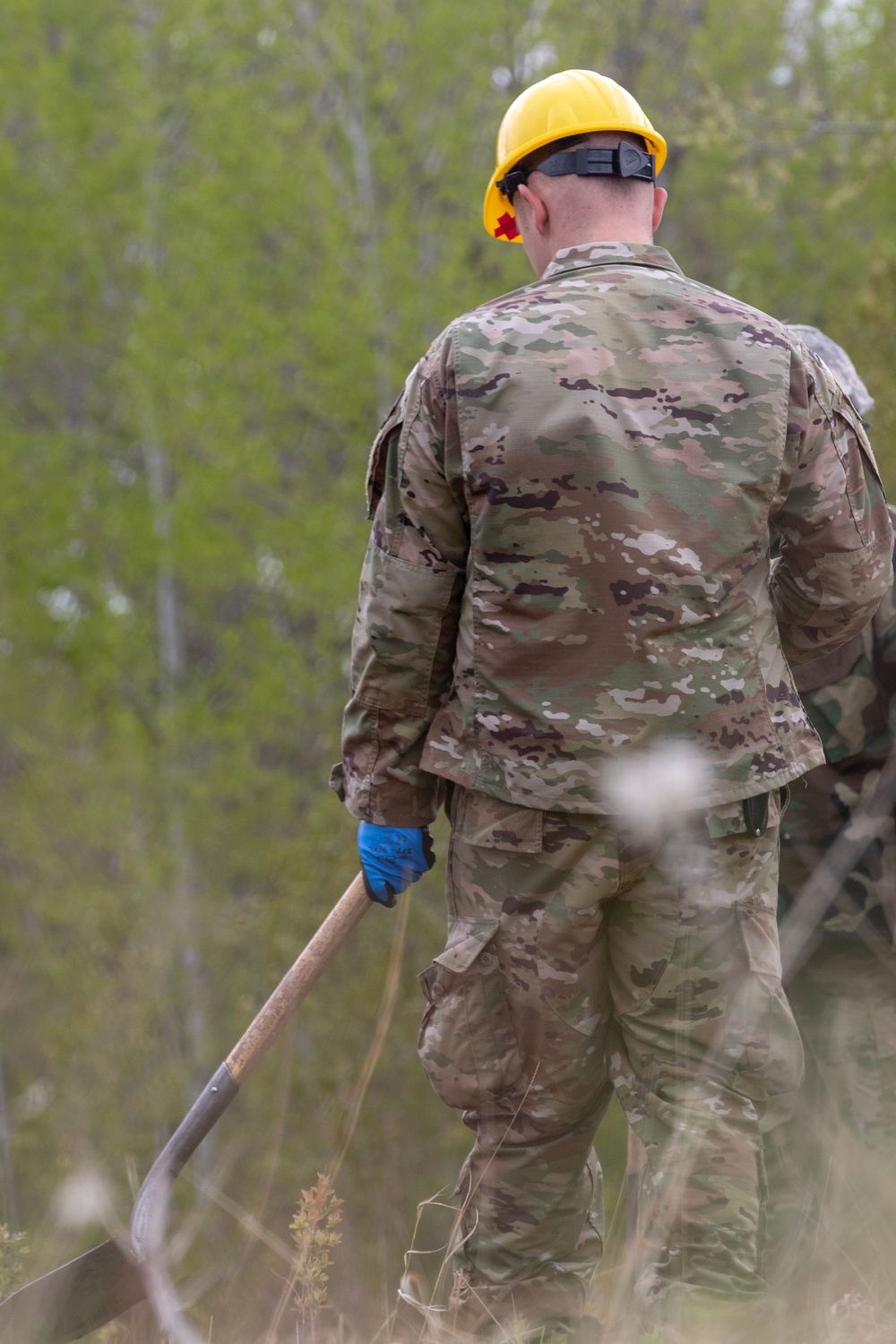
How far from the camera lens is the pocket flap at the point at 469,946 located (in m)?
2.18

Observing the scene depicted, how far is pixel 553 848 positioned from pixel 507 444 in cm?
65

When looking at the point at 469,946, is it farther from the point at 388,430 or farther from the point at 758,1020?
the point at 388,430

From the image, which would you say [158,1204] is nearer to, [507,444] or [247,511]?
[507,444]

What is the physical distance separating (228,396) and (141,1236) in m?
11.9

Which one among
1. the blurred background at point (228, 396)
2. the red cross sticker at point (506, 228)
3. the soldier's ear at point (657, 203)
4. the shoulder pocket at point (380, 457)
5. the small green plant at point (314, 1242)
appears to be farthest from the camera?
the blurred background at point (228, 396)

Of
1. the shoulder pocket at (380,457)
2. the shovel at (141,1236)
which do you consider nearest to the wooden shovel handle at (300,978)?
the shovel at (141,1236)

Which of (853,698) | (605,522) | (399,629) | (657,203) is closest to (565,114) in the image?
(657,203)

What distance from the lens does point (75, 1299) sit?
7.47 feet

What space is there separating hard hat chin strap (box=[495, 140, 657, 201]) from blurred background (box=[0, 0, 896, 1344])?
799cm

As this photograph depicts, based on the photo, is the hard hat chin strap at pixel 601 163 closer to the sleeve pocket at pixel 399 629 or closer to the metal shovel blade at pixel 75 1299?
the sleeve pocket at pixel 399 629

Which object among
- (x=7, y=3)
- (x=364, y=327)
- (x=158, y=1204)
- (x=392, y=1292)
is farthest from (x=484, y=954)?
(x=7, y=3)

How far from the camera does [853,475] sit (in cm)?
224

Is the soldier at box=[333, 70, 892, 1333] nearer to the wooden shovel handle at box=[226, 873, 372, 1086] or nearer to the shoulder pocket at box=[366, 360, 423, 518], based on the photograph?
the shoulder pocket at box=[366, 360, 423, 518]

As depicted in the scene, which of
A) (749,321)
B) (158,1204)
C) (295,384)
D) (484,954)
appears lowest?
(295,384)
